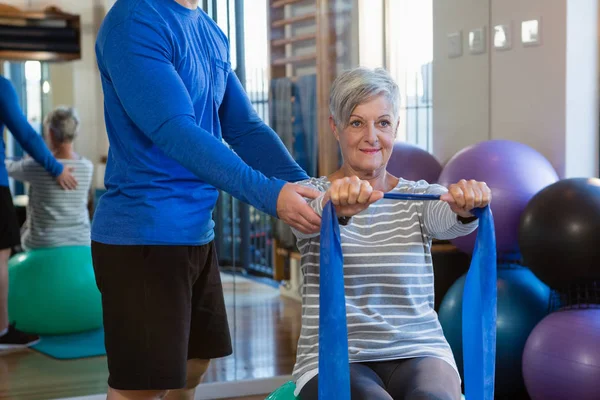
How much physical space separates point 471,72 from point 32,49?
6.10ft

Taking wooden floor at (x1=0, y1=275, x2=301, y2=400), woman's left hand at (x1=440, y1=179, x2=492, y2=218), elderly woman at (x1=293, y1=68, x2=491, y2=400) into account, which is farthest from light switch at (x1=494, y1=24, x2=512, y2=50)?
woman's left hand at (x1=440, y1=179, x2=492, y2=218)

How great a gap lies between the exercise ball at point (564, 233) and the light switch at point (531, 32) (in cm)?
82

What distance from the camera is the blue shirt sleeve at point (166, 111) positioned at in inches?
54.7

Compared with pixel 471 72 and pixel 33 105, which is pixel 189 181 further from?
pixel 471 72

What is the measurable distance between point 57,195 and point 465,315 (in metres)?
2.24

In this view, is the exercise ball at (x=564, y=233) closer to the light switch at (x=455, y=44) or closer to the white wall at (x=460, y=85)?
the white wall at (x=460, y=85)

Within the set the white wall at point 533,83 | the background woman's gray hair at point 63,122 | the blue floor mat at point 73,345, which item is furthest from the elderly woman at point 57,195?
the white wall at point 533,83

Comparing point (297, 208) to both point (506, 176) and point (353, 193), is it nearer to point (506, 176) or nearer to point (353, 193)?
point (353, 193)

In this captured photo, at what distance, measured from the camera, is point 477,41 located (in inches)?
144

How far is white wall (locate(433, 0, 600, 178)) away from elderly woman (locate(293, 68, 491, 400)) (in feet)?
5.52

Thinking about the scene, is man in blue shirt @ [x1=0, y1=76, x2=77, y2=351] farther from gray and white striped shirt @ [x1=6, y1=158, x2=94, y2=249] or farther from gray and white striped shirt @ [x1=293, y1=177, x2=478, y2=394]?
gray and white striped shirt @ [x1=293, y1=177, x2=478, y2=394]

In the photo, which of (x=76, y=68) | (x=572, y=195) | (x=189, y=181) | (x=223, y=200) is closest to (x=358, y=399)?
(x=189, y=181)

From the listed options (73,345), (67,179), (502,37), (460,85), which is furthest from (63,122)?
(502,37)

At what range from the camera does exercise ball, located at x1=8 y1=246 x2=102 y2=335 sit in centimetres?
345
